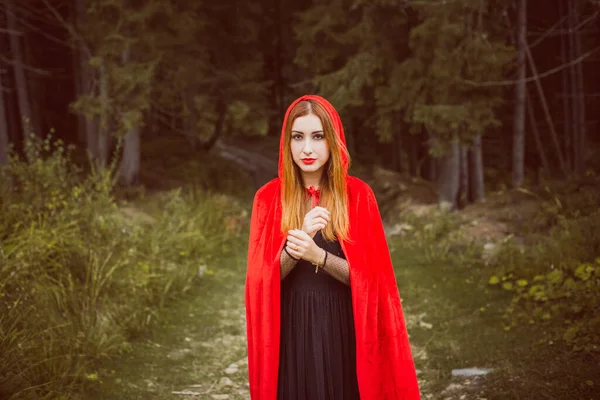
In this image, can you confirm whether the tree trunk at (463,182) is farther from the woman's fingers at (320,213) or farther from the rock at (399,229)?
the woman's fingers at (320,213)

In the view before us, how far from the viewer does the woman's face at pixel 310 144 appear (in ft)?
8.63

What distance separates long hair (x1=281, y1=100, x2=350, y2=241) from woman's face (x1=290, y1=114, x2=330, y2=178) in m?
0.02

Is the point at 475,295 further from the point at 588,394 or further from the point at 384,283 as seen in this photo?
the point at 384,283

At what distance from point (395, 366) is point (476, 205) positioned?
9.42 m

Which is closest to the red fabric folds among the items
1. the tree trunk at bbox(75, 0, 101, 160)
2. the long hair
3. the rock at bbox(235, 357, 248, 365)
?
the long hair

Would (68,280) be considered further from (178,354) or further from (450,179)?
Answer: (450,179)

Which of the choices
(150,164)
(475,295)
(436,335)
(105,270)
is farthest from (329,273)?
(150,164)

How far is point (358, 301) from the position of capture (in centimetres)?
265

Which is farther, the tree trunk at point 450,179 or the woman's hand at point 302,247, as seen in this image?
the tree trunk at point 450,179

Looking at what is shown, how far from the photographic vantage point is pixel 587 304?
202 inches

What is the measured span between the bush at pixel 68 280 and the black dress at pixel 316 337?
203 cm

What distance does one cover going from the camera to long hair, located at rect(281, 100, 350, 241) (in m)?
2.65

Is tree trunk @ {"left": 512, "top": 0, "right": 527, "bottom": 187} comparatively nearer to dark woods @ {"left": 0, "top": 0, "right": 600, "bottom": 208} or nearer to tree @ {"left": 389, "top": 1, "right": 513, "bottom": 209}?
dark woods @ {"left": 0, "top": 0, "right": 600, "bottom": 208}

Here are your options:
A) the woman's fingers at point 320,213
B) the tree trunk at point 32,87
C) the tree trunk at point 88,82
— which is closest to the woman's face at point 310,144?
the woman's fingers at point 320,213
